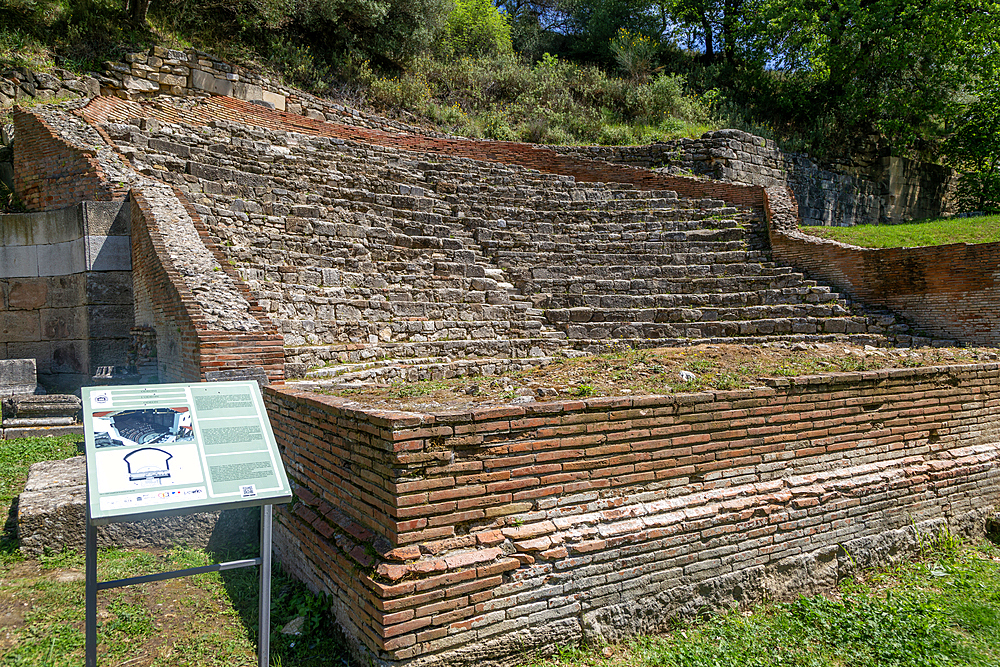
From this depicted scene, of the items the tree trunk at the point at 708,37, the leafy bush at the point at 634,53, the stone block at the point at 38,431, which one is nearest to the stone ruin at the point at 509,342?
the stone block at the point at 38,431

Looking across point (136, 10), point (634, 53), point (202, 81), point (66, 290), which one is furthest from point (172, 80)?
point (634, 53)

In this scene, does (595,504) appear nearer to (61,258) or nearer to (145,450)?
(145,450)

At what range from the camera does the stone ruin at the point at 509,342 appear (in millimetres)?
3150

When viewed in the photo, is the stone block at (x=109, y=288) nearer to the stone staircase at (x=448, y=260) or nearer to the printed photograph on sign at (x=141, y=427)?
the stone staircase at (x=448, y=260)

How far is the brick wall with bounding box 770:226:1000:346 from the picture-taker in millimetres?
8344

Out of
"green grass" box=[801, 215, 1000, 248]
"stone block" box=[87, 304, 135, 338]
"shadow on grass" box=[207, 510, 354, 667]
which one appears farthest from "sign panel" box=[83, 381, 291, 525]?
"green grass" box=[801, 215, 1000, 248]

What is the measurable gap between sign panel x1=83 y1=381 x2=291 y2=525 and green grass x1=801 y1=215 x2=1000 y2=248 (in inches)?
436

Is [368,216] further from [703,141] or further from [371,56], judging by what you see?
[371,56]

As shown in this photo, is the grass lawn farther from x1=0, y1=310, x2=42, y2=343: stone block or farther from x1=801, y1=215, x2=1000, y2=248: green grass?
x1=801, y1=215, x2=1000, y2=248: green grass

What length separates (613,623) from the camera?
11.3 feet

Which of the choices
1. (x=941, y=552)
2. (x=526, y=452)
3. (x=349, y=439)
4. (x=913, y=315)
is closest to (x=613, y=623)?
(x=526, y=452)

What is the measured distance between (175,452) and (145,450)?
12 centimetres

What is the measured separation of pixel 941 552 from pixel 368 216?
8147mm

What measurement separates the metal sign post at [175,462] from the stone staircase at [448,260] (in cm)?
315
